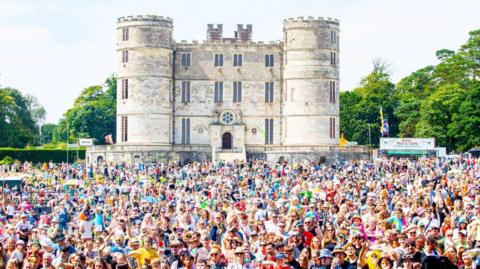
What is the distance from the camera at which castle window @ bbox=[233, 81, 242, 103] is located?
66875mm

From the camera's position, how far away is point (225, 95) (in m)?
66.8

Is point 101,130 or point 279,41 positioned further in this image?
point 101,130

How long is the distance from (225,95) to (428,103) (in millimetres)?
17466

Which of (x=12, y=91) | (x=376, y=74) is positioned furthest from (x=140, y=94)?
(x=12, y=91)

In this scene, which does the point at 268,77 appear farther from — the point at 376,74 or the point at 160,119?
the point at 376,74

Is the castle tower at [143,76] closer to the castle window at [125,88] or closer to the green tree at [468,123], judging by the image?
the castle window at [125,88]

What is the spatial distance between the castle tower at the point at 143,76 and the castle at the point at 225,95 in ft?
0.23

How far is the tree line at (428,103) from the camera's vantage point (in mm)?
69238

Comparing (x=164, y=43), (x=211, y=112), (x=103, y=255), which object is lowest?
(x=103, y=255)

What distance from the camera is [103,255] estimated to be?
543 inches

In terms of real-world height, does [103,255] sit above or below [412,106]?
below

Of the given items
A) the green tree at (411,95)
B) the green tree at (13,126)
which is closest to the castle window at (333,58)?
the green tree at (411,95)

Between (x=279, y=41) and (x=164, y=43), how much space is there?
8503 millimetres

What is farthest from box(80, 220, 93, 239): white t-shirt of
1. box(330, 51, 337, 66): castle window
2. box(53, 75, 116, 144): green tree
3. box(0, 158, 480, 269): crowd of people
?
box(53, 75, 116, 144): green tree
